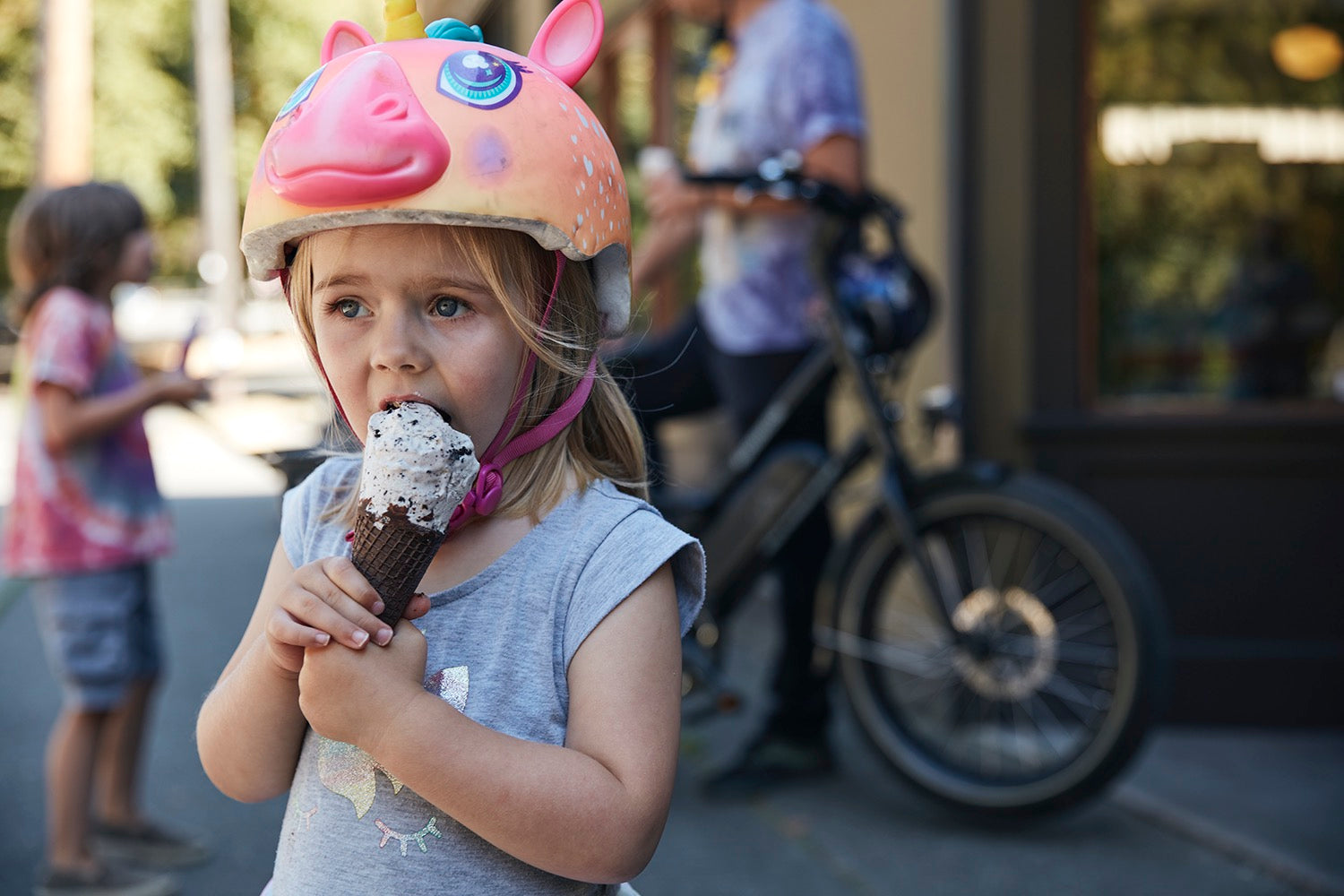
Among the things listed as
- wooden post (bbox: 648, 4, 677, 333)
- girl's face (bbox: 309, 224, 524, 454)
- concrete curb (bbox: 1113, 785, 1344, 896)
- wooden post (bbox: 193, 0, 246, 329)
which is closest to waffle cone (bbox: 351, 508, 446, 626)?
girl's face (bbox: 309, 224, 524, 454)

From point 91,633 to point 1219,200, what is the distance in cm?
374

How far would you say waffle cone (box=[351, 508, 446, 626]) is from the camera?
4.23ft

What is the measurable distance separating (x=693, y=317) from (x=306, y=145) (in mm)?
2841

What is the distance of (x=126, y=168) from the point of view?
28391 mm

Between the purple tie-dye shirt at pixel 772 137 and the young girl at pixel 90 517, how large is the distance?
1.50 meters

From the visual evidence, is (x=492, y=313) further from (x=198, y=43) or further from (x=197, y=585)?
(x=198, y=43)

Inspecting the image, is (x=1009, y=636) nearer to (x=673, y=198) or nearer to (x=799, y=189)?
(x=799, y=189)

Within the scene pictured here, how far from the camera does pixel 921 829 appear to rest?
150 inches

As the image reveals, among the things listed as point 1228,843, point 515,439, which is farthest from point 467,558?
point 1228,843

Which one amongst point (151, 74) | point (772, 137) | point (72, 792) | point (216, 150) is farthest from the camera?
point (151, 74)

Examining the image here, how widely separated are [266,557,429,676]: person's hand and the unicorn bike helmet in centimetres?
19

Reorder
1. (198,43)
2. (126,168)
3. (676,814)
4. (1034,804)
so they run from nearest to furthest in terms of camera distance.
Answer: (1034,804)
(676,814)
(198,43)
(126,168)

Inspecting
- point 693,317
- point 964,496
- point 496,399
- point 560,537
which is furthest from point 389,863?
point 693,317

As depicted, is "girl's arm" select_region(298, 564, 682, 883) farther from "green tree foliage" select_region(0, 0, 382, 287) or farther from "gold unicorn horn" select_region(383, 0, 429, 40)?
"green tree foliage" select_region(0, 0, 382, 287)
